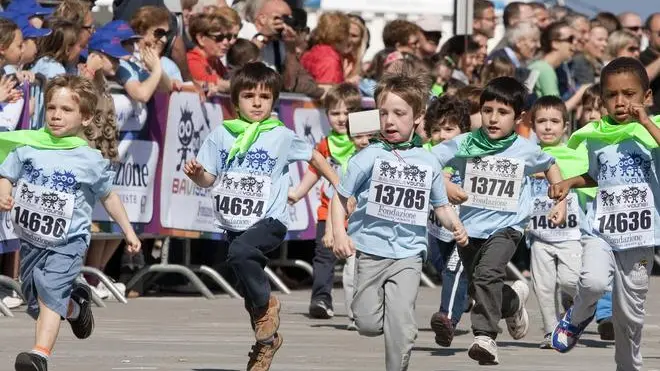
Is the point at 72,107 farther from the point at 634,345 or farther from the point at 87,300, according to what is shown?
the point at 634,345

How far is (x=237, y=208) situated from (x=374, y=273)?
1070 millimetres

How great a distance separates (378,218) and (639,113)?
54.3 inches

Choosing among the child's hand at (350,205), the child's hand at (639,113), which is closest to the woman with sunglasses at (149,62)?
the child's hand at (350,205)

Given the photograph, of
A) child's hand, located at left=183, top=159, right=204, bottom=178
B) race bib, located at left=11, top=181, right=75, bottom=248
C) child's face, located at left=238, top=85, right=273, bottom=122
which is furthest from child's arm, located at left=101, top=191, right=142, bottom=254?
child's face, located at left=238, top=85, right=273, bottom=122

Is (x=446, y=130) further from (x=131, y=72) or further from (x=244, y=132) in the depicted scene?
(x=131, y=72)

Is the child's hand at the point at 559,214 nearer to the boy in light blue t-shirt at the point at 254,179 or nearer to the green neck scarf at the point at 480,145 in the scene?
the green neck scarf at the point at 480,145

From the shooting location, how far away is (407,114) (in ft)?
31.0

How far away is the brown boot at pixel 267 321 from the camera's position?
977 centimetres

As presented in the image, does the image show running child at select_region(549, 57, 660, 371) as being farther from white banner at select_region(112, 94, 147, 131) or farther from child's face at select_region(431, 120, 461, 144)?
white banner at select_region(112, 94, 147, 131)

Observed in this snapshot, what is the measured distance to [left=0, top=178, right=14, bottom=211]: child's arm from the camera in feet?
30.0

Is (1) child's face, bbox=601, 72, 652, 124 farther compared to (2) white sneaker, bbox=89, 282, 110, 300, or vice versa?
(2) white sneaker, bbox=89, 282, 110, 300

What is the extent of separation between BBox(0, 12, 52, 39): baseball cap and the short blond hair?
368 centimetres

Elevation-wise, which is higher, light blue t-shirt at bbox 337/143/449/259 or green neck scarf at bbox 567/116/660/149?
green neck scarf at bbox 567/116/660/149

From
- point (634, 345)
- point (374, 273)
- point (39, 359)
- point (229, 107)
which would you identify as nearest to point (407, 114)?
point (374, 273)
